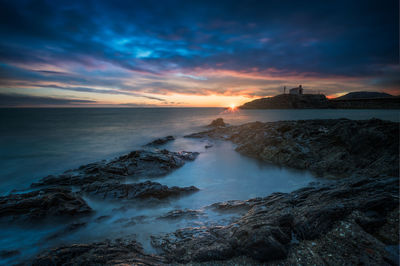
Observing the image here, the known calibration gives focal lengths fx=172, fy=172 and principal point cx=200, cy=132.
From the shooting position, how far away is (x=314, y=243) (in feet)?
12.0

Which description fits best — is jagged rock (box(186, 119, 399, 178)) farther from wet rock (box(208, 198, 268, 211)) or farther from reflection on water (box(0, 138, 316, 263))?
wet rock (box(208, 198, 268, 211))

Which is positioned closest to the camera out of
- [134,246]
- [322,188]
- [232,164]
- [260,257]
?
[260,257]

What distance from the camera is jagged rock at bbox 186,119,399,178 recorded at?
9258 mm

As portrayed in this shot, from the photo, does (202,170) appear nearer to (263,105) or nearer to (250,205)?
(250,205)

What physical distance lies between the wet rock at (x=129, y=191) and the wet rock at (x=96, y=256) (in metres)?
3.74

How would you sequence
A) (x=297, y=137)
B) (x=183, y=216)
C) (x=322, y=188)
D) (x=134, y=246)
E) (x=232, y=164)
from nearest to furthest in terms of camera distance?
(x=134, y=246) < (x=322, y=188) < (x=183, y=216) < (x=232, y=164) < (x=297, y=137)

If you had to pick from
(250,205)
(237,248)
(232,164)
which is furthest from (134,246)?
(232,164)

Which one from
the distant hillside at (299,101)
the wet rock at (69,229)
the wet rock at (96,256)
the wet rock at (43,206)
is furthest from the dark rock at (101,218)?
the distant hillside at (299,101)

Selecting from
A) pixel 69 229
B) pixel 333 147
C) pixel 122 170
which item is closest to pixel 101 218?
pixel 69 229

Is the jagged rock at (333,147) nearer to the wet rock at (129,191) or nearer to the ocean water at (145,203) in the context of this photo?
the ocean water at (145,203)

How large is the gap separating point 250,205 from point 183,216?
109 inches

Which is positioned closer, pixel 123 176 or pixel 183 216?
pixel 183 216

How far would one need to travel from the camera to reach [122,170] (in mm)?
11344

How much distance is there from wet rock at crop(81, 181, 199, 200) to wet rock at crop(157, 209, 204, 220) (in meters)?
1.58
